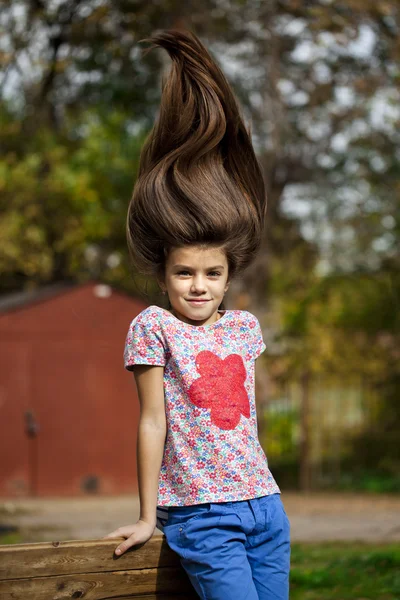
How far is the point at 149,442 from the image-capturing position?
257 cm

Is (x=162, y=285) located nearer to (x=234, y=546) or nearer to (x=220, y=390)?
(x=220, y=390)

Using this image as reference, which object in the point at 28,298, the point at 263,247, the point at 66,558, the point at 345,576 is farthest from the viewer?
the point at 263,247

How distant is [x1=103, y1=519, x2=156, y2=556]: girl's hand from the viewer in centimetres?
242

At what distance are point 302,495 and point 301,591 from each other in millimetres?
8726

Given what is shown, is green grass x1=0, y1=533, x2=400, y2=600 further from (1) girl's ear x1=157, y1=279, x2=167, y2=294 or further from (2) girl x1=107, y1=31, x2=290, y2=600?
(1) girl's ear x1=157, y1=279, x2=167, y2=294

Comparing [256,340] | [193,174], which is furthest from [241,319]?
[193,174]

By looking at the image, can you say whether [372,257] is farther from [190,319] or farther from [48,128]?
[190,319]

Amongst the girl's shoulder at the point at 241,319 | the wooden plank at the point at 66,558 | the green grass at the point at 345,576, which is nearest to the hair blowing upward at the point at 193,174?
the girl's shoulder at the point at 241,319

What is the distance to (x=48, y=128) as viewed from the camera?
765 inches

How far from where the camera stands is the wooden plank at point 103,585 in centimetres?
235

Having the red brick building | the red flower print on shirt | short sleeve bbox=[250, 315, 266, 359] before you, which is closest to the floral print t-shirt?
the red flower print on shirt

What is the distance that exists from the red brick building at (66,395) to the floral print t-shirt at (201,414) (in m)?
11.9

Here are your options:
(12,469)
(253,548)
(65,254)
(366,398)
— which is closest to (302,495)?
(366,398)

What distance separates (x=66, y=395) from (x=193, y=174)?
39.6 feet
